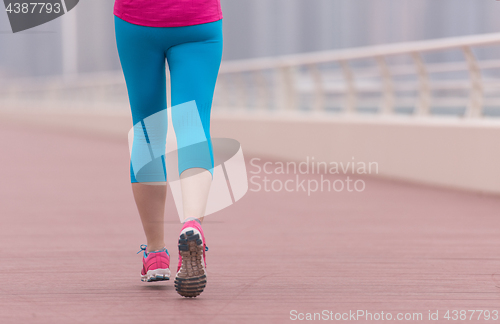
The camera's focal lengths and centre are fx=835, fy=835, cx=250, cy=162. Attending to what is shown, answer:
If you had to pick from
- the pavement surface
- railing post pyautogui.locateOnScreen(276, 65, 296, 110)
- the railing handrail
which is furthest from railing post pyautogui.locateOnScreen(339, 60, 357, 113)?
the pavement surface

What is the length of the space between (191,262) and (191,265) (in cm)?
1

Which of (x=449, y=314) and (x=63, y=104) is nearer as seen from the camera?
(x=449, y=314)

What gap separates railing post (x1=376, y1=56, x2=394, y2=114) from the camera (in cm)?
877

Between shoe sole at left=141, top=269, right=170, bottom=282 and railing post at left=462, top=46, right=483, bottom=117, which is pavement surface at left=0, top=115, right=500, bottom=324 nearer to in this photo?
shoe sole at left=141, top=269, right=170, bottom=282

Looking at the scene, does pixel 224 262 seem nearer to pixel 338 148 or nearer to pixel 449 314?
pixel 449 314

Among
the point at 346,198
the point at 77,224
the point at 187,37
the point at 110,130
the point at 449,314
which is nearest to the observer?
the point at 449,314

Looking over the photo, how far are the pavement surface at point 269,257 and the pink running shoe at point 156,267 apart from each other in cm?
4

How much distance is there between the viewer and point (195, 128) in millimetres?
2980

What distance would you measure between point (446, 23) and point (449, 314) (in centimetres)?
3297

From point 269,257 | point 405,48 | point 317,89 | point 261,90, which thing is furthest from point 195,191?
point 261,90

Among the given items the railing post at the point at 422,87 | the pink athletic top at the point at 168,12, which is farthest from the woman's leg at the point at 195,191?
the railing post at the point at 422,87

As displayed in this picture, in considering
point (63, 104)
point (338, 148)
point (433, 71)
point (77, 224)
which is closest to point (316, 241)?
point (77, 224)

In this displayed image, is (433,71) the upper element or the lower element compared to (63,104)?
upper

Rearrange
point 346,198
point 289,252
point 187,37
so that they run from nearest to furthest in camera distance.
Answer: point 187,37 < point 289,252 < point 346,198
